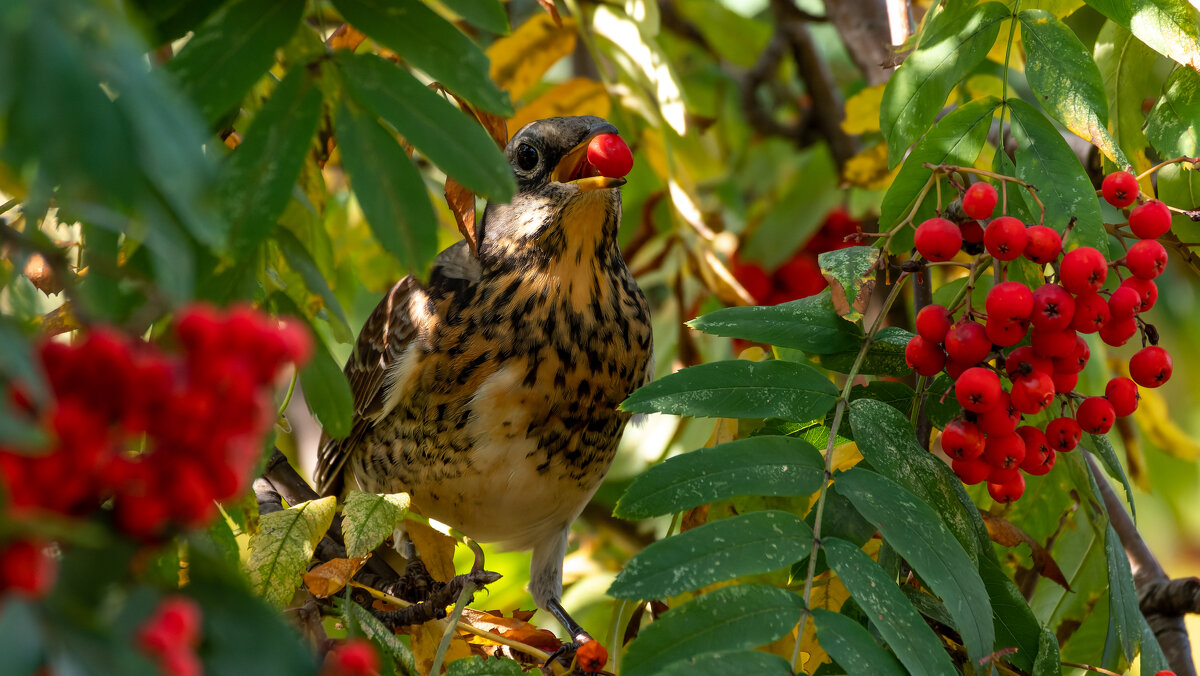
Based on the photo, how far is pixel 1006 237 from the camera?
1.44 metres

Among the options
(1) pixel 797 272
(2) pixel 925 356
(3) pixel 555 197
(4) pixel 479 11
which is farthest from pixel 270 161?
(1) pixel 797 272

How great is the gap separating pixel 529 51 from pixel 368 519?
5.14ft

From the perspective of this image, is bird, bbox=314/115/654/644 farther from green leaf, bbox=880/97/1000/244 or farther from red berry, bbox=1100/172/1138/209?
red berry, bbox=1100/172/1138/209

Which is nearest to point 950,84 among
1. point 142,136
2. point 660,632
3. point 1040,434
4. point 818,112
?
point 1040,434

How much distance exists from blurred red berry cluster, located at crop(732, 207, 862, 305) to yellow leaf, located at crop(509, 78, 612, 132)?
70 centimetres

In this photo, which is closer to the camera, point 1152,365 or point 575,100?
point 1152,365

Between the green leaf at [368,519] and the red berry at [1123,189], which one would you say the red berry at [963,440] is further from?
the green leaf at [368,519]

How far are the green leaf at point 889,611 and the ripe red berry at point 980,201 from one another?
47cm

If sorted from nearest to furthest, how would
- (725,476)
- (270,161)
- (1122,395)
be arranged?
(270,161) → (725,476) → (1122,395)

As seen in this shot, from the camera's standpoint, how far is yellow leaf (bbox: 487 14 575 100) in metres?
2.81

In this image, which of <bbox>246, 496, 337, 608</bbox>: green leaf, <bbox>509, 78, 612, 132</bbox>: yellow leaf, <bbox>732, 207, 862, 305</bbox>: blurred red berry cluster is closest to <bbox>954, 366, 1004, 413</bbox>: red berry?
<bbox>246, 496, 337, 608</bbox>: green leaf

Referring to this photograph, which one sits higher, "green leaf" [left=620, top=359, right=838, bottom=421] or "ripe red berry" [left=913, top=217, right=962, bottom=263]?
"ripe red berry" [left=913, top=217, right=962, bottom=263]

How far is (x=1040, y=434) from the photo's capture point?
61.6 inches

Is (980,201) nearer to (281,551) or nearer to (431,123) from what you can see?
(431,123)
